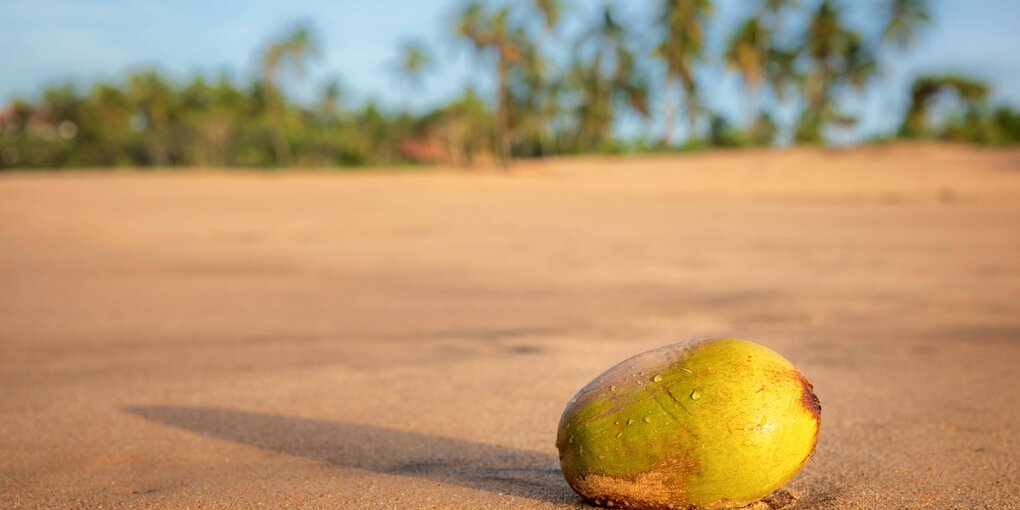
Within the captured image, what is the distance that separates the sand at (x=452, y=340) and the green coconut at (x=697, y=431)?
0.33 m

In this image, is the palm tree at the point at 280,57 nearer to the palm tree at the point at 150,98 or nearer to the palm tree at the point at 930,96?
the palm tree at the point at 150,98

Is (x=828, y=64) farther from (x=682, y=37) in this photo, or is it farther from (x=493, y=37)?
(x=493, y=37)

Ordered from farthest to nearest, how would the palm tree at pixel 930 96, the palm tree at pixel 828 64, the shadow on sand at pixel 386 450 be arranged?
the palm tree at pixel 828 64, the palm tree at pixel 930 96, the shadow on sand at pixel 386 450

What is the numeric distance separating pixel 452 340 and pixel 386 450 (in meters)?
2.27

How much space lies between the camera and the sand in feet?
8.45

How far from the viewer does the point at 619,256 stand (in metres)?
9.34

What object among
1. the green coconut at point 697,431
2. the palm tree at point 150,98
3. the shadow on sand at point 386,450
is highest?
the palm tree at point 150,98

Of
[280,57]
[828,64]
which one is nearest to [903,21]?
[828,64]

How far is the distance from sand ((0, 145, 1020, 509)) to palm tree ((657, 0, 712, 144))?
30.0m

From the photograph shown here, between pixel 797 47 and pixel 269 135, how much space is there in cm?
3103

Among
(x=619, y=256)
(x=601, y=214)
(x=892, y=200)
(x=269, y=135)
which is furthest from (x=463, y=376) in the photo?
(x=269, y=135)

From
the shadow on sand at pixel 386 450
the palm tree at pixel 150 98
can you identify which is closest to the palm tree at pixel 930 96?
the shadow on sand at pixel 386 450

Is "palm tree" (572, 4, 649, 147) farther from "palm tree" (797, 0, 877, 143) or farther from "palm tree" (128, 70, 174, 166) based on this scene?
"palm tree" (128, 70, 174, 166)

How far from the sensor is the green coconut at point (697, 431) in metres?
1.86
